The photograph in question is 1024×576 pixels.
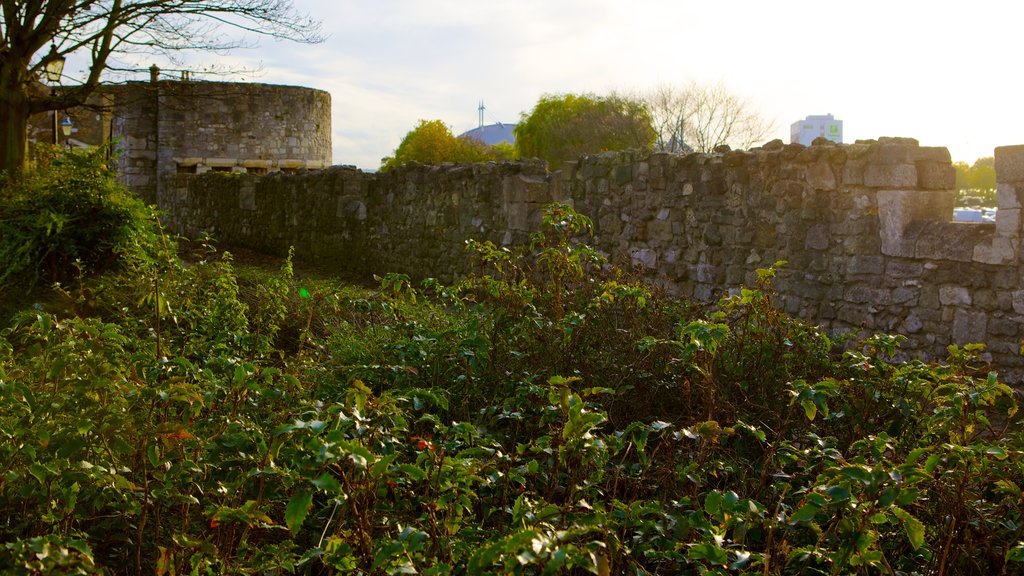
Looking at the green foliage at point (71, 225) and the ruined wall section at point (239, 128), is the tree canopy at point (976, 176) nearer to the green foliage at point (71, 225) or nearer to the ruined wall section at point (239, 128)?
the ruined wall section at point (239, 128)

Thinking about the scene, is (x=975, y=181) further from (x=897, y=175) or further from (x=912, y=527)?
(x=912, y=527)

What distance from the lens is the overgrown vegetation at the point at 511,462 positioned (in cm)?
223

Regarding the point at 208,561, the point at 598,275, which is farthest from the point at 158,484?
the point at 598,275

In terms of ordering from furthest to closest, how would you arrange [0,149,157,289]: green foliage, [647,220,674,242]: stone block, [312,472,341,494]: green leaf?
[647,220,674,242]: stone block
[0,149,157,289]: green foliage
[312,472,341,494]: green leaf

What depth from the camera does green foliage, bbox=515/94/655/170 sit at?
31.4 metres

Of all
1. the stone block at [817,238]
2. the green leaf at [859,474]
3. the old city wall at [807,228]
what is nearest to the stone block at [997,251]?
the old city wall at [807,228]

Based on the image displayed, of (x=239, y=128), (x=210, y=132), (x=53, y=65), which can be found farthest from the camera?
(x=239, y=128)

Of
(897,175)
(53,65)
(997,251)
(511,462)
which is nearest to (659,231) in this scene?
(897,175)

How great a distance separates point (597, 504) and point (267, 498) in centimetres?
96

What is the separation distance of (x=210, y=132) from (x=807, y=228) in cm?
1848

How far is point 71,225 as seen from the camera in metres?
8.70

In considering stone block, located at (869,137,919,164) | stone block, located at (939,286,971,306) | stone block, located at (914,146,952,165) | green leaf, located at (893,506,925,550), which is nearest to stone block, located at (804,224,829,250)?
stone block, located at (869,137,919,164)

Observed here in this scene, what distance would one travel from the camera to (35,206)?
8.80 m

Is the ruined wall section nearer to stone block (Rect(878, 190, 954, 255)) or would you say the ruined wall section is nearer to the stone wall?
the stone wall
